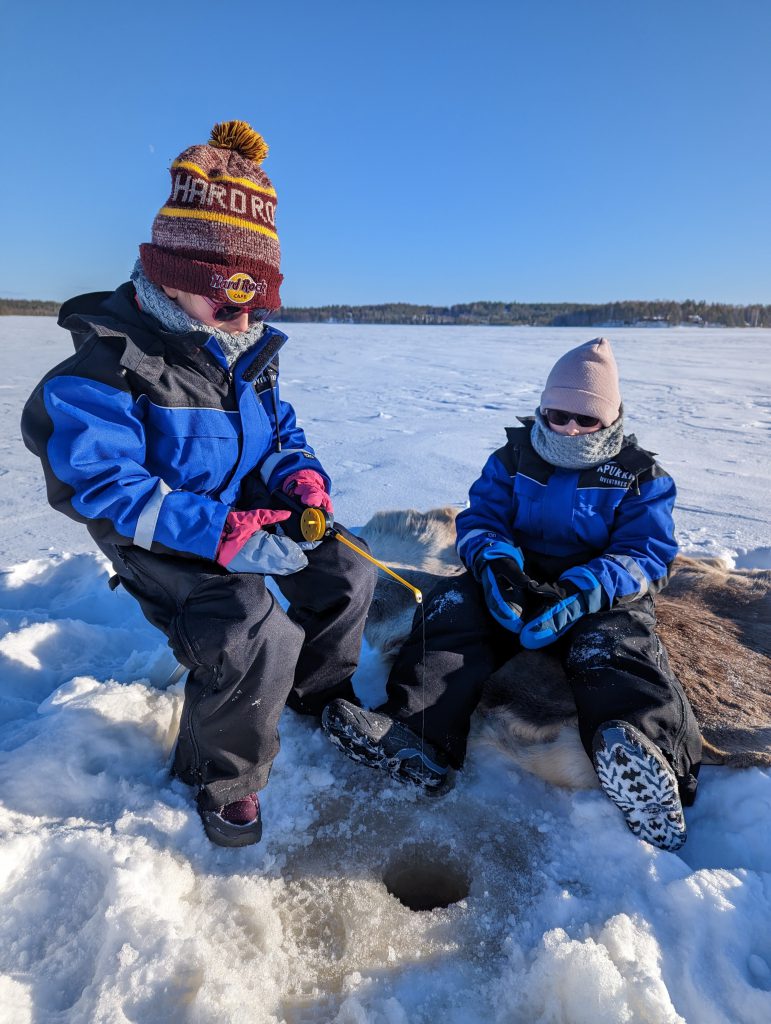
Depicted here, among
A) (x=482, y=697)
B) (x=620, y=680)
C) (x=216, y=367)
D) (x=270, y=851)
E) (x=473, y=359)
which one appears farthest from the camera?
(x=473, y=359)

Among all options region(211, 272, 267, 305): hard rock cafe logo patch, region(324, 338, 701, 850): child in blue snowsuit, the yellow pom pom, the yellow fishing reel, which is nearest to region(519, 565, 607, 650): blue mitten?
region(324, 338, 701, 850): child in blue snowsuit

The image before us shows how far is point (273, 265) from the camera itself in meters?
1.98

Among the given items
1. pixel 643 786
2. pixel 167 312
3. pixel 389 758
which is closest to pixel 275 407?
pixel 167 312

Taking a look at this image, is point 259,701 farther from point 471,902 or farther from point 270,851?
point 471,902

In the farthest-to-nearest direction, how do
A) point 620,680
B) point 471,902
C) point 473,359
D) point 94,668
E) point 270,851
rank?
Answer: point 473,359, point 94,668, point 620,680, point 270,851, point 471,902

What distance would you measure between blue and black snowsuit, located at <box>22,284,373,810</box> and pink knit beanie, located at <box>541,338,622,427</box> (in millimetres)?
964

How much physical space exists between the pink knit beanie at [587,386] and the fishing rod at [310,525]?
2.84 feet

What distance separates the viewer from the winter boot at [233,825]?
158 cm

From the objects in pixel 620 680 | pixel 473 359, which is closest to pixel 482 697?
pixel 620 680

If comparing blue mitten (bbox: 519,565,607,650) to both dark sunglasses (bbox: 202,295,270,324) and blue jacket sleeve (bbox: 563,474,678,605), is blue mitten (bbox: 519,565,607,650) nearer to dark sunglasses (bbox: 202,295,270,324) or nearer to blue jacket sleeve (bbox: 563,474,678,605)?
blue jacket sleeve (bbox: 563,474,678,605)

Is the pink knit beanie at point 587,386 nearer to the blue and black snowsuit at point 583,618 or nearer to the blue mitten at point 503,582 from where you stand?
the blue and black snowsuit at point 583,618

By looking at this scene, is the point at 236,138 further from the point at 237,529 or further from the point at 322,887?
the point at 322,887

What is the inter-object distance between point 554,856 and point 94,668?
5.32 ft

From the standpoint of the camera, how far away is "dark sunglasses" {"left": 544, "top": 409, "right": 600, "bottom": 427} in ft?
7.43
